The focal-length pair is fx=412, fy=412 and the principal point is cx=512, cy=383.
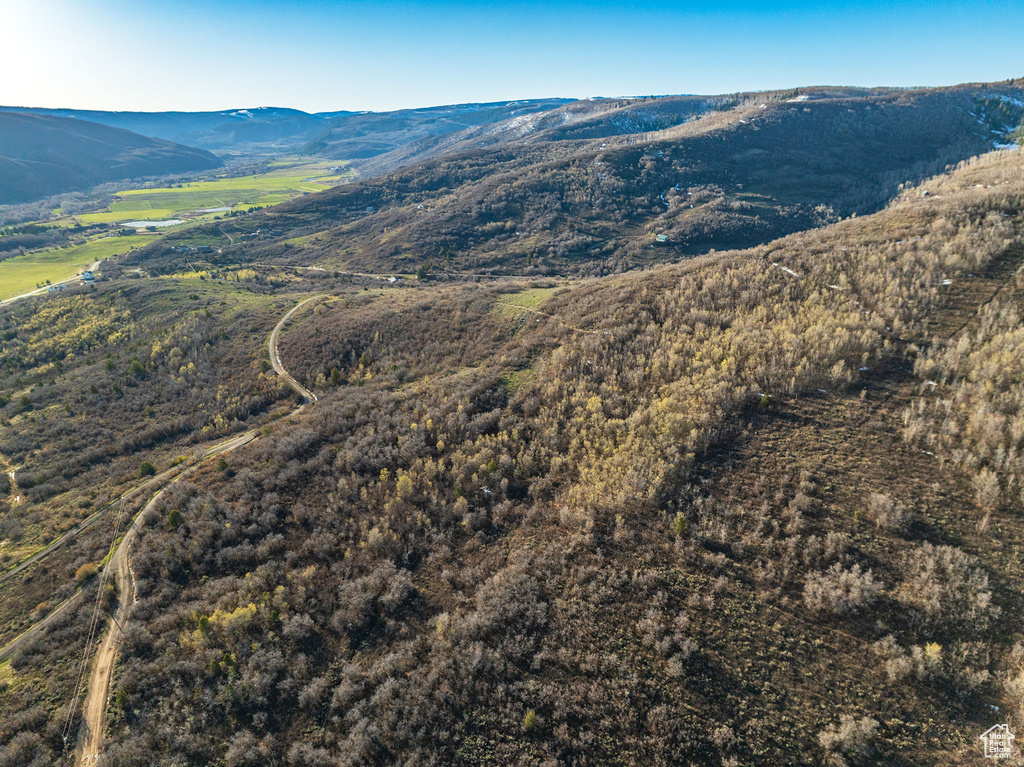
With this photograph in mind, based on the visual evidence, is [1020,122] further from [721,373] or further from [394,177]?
[394,177]

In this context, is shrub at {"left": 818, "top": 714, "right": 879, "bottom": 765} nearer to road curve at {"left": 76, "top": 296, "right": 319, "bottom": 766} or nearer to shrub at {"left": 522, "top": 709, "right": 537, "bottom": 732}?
shrub at {"left": 522, "top": 709, "right": 537, "bottom": 732}

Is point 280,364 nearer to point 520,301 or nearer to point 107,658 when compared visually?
point 520,301

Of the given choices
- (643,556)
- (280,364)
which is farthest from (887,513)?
(280,364)

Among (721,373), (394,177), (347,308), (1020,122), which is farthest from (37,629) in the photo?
(1020,122)

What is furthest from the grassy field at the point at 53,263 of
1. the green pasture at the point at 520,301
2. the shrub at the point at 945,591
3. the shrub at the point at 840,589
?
the shrub at the point at 945,591

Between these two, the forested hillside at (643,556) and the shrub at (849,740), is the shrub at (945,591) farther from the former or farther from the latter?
the shrub at (849,740)

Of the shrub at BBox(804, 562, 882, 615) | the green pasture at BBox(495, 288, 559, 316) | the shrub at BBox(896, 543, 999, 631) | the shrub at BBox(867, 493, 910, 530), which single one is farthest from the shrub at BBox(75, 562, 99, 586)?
the shrub at BBox(867, 493, 910, 530)
